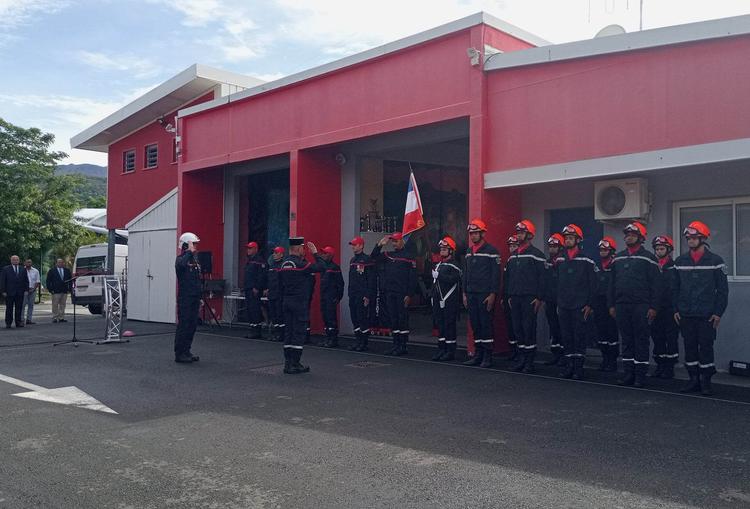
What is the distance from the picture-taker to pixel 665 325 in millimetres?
9195

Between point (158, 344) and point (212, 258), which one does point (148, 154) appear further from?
point (158, 344)

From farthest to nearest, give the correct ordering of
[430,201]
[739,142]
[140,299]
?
[140,299] < [430,201] < [739,142]

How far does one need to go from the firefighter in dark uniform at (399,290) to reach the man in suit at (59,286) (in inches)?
420

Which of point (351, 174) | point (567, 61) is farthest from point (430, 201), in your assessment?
point (567, 61)

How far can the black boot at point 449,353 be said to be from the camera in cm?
1095

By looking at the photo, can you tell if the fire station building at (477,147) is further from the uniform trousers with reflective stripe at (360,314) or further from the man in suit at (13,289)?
the man in suit at (13,289)

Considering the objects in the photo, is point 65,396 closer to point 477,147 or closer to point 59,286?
point 477,147

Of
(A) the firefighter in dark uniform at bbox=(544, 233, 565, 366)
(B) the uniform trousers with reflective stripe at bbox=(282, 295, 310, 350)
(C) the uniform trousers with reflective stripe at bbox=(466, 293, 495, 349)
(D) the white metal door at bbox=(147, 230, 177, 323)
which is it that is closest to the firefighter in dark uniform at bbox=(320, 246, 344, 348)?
(B) the uniform trousers with reflective stripe at bbox=(282, 295, 310, 350)

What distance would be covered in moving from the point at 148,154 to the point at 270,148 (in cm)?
811

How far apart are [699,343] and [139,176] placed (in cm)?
1844

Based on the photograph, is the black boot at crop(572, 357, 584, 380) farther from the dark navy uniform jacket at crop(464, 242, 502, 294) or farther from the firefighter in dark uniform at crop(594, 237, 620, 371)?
the dark navy uniform jacket at crop(464, 242, 502, 294)

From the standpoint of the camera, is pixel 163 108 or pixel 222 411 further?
pixel 163 108

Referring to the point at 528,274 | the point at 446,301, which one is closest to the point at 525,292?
the point at 528,274

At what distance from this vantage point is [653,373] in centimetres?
962
